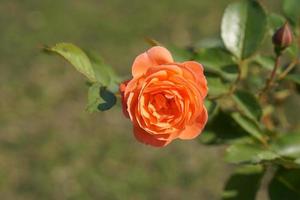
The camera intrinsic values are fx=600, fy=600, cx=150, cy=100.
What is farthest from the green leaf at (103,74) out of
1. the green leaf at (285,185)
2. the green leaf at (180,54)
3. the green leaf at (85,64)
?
the green leaf at (285,185)

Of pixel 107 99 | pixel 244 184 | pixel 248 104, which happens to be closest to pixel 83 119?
pixel 244 184

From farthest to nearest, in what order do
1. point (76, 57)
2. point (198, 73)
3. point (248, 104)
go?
point (248, 104) → point (76, 57) → point (198, 73)

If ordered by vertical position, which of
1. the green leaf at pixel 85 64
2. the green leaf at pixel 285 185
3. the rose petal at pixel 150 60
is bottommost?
the green leaf at pixel 285 185

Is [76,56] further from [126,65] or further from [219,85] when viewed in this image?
[126,65]

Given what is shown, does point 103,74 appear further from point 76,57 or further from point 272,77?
point 272,77

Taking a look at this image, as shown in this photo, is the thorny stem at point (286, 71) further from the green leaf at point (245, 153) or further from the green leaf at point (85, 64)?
the green leaf at point (85, 64)

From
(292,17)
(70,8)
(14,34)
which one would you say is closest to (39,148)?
(14,34)
